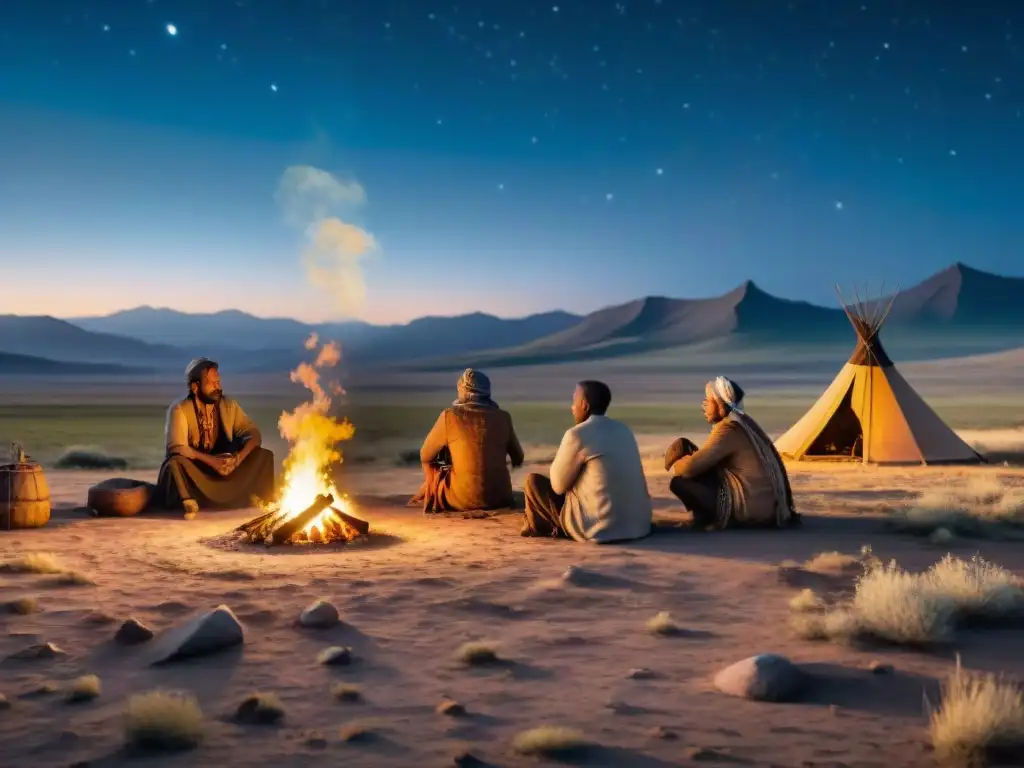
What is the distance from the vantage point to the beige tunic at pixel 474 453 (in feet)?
32.3

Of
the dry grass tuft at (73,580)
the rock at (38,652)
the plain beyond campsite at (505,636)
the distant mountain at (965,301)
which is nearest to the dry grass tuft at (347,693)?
the plain beyond campsite at (505,636)

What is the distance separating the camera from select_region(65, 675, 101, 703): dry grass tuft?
4.67 meters

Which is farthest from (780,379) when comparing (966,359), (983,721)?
(983,721)

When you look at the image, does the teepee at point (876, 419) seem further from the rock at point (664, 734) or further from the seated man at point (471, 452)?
the rock at point (664, 734)

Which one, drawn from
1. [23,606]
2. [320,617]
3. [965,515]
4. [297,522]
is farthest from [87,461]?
[965,515]

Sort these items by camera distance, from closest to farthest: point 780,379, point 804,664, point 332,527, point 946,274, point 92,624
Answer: point 804,664
point 92,624
point 332,527
point 780,379
point 946,274

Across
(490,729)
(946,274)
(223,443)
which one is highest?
(946,274)

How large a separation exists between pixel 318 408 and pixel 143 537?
1.98 metres

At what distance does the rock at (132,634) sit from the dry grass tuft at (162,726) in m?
1.38

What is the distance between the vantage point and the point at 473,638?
5.67m

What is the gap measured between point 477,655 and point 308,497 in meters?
4.31

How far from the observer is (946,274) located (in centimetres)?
13050

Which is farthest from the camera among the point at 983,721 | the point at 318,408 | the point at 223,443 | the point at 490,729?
the point at 223,443

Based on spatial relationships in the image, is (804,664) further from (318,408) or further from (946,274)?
(946,274)
